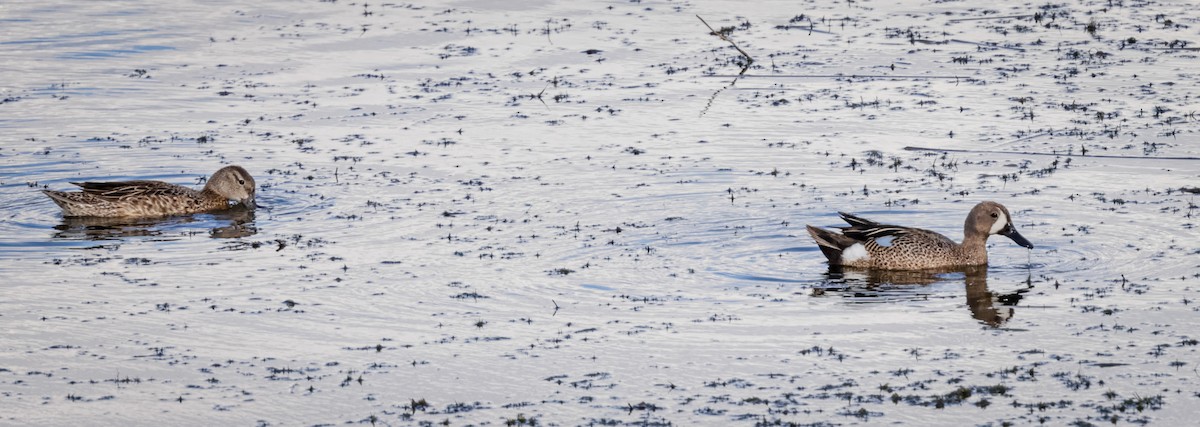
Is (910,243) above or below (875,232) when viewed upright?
below

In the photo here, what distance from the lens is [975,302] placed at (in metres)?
12.7

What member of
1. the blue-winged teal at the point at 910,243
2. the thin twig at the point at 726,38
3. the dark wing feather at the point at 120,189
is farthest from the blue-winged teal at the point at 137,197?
the thin twig at the point at 726,38

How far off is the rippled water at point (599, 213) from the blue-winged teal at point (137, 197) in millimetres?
194

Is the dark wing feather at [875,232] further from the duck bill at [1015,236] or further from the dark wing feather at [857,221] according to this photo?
the duck bill at [1015,236]

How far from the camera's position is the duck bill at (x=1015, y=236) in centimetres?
1395

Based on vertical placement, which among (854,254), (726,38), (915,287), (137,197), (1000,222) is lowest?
(915,287)

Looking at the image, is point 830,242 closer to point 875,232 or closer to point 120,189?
point 875,232

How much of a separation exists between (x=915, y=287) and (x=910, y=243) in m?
0.65

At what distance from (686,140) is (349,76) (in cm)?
562

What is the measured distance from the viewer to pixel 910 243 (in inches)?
550

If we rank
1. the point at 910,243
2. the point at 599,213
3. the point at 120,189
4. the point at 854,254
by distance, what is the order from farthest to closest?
the point at 120,189
the point at 599,213
the point at 854,254
the point at 910,243

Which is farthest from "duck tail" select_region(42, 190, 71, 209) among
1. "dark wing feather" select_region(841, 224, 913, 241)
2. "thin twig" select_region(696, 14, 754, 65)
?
"thin twig" select_region(696, 14, 754, 65)

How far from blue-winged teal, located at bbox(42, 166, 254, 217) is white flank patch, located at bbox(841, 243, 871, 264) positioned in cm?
571

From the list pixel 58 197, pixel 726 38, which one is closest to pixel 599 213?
pixel 58 197
